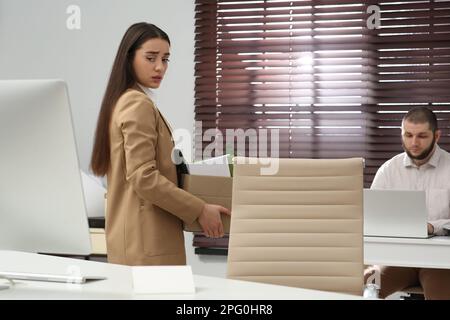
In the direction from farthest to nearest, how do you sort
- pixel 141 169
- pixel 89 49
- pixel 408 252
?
pixel 89 49
pixel 408 252
pixel 141 169

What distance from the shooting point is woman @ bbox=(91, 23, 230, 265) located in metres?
2.22

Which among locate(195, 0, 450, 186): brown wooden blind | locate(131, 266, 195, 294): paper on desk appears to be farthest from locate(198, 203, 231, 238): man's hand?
locate(195, 0, 450, 186): brown wooden blind

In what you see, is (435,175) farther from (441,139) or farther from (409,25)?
(409,25)

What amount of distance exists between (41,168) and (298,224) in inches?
39.6

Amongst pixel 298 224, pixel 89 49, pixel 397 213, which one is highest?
pixel 89 49

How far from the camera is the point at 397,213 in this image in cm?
295

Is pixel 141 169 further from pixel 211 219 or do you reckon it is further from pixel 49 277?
pixel 49 277

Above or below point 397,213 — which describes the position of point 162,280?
above

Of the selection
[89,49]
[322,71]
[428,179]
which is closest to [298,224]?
[428,179]

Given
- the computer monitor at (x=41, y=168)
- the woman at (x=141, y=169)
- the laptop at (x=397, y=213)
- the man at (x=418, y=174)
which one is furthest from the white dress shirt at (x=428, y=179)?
the computer monitor at (x=41, y=168)

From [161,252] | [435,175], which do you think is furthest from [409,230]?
[161,252]

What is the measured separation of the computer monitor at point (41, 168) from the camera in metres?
1.48

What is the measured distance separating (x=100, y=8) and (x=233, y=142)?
1269mm

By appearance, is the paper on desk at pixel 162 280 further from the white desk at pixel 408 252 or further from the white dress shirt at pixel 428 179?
the white dress shirt at pixel 428 179
